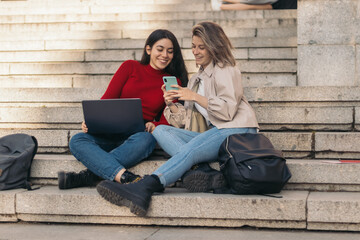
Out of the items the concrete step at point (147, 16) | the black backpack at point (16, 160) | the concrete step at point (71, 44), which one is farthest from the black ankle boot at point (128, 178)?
the concrete step at point (147, 16)

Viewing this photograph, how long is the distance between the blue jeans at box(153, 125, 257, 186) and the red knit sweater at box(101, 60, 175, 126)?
45 cm

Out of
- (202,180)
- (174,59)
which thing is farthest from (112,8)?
(202,180)

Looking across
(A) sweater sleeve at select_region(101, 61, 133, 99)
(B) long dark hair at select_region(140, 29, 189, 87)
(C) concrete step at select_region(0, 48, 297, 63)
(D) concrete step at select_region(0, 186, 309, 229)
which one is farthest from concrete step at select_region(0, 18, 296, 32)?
(D) concrete step at select_region(0, 186, 309, 229)

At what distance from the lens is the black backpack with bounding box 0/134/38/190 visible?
172 inches

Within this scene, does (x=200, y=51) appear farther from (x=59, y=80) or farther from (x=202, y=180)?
(x=59, y=80)

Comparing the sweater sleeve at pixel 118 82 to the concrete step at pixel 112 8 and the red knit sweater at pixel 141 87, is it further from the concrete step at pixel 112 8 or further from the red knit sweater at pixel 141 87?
the concrete step at pixel 112 8

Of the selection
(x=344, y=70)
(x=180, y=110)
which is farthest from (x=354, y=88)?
(x=180, y=110)

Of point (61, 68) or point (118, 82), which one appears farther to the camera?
point (61, 68)

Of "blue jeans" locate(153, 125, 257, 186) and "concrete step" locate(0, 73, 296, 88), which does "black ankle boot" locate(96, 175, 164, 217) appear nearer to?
"blue jeans" locate(153, 125, 257, 186)

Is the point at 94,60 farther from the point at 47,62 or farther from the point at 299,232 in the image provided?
the point at 299,232

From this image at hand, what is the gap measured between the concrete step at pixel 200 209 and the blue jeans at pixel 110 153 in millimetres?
216

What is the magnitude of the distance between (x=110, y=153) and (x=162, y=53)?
114cm

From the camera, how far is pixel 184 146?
4.19m

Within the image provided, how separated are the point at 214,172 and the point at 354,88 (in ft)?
5.86
